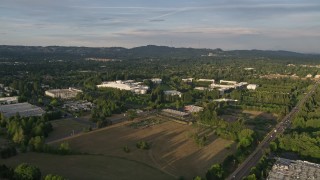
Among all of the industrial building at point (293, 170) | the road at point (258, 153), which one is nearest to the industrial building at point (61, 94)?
the road at point (258, 153)

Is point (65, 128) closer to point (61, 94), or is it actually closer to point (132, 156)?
point (132, 156)

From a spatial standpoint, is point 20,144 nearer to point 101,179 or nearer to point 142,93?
point 101,179

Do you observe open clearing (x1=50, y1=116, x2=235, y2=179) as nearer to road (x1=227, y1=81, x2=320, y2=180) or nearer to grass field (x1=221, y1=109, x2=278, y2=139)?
road (x1=227, y1=81, x2=320, y2=180)

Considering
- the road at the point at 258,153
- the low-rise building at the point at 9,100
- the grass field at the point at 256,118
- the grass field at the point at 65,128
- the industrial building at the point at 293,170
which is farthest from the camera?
the low-rise building at the point at 9,100

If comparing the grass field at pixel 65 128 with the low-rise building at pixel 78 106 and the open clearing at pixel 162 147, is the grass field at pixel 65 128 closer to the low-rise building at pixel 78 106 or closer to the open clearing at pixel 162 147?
the open clearing at pixel 162 147

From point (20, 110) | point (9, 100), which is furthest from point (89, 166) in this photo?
point (9, 100)

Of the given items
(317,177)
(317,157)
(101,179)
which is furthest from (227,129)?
(101,179)
